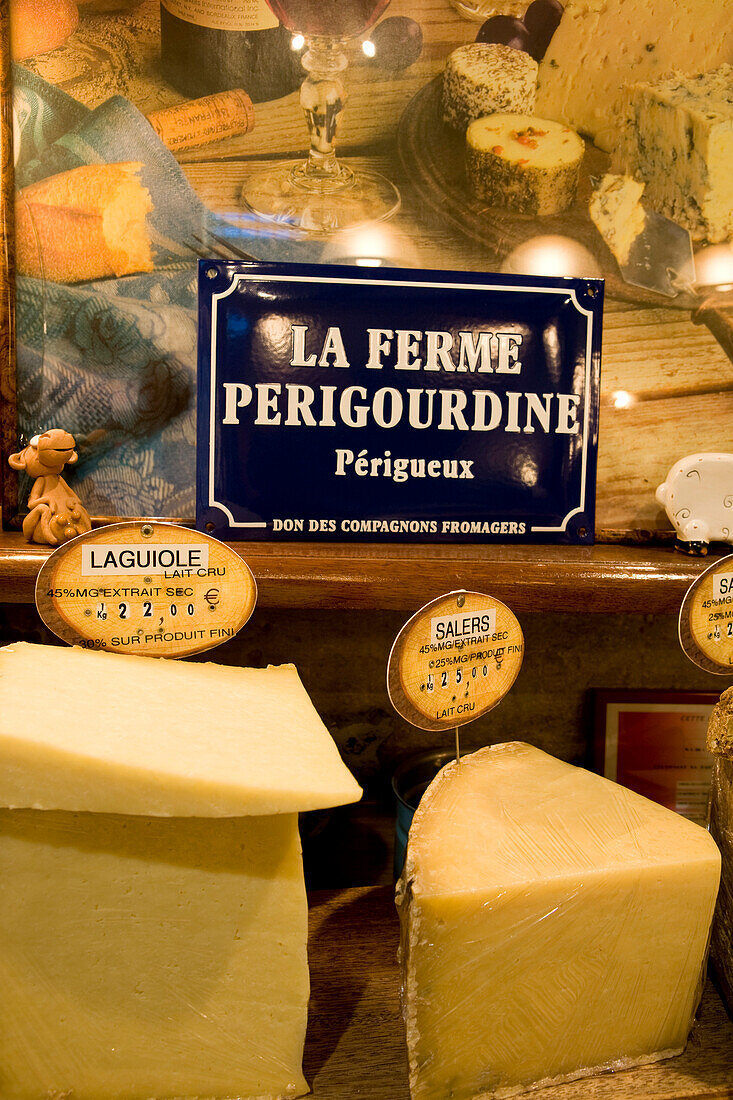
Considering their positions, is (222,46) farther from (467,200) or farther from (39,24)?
(467,200)

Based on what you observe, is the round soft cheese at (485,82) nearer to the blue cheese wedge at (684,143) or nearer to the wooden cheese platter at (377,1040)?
the blue cheese wedge at (684,143)

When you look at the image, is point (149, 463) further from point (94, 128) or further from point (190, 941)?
point (190, 941)

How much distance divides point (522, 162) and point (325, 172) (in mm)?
308

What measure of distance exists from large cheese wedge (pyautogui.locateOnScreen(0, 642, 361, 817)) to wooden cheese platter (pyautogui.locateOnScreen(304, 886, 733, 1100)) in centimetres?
34

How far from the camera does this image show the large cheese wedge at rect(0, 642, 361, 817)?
659 mm

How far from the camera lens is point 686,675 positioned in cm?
129

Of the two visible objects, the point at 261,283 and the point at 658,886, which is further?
the point at 261,283

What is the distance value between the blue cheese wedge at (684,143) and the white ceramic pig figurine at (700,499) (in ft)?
1.36

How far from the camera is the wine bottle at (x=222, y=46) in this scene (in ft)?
3.46

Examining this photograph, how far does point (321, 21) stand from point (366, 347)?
50 centimetres

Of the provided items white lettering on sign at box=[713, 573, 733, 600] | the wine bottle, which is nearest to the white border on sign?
white lettering on sign at box=[713, 573, 733, 600]

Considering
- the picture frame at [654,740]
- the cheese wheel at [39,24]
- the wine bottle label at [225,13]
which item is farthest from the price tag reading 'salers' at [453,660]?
the cheese wheel at [39,24]

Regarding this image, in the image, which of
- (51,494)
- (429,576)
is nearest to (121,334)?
(51,494)

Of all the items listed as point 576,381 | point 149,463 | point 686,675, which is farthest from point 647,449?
point 149,463
